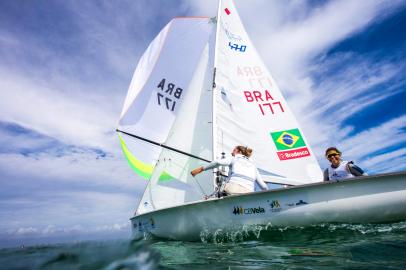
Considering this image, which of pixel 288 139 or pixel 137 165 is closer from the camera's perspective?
pixel 288 139

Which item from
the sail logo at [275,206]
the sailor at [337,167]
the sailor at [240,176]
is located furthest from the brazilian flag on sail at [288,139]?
the sail logo at [275,206]

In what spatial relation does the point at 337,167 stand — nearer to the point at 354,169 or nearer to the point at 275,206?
the point at 354,169

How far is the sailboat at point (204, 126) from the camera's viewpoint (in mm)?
5992

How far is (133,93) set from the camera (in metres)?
10.2

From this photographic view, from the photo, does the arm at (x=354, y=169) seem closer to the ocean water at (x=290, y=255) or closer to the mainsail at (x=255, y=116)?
the ocean water at (x=290, y=255)

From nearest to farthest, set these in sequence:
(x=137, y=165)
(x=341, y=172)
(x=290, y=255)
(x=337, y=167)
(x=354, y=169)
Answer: (x=290, y=255) → (x=354, y=169) → (x=341, y=172) → (x=337, y=167) → (x=137, y=165)

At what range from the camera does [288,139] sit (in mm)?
8453

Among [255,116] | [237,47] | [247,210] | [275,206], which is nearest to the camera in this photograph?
[275,206]

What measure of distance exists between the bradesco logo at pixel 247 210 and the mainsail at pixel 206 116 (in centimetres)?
334

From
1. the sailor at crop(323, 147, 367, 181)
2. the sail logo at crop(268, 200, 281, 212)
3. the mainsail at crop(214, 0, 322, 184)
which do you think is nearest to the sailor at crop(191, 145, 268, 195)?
the sail logo at crop(268, 200, 281, 212)

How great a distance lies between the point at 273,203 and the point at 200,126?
514 centimetres

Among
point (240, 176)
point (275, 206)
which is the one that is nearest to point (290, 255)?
point (275, 206)

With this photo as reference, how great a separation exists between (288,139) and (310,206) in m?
4.13

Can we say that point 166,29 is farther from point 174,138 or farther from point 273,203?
point 273,203
